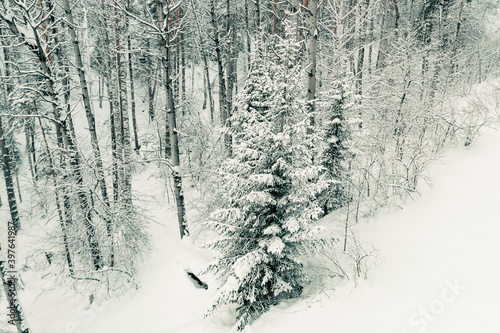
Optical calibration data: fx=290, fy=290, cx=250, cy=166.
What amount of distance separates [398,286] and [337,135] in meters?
4.59

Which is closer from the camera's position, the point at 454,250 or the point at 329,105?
the point at 454,250

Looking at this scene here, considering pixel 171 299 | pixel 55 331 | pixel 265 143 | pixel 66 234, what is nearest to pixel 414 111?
pixel 265 143

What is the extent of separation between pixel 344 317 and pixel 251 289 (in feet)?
6.59

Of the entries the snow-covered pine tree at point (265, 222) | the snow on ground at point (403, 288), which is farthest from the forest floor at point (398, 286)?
the snow-covered pine tree at point (265, 222)

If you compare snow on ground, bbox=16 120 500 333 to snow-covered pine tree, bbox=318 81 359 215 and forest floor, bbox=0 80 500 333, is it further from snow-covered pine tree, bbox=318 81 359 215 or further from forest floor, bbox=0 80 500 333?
snow-covered pine tree, bbox=318 81 359 215

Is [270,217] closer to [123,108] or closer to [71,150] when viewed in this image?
[71,150]

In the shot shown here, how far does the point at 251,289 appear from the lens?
6.31 metres

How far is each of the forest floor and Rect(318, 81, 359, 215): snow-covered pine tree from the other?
130cm

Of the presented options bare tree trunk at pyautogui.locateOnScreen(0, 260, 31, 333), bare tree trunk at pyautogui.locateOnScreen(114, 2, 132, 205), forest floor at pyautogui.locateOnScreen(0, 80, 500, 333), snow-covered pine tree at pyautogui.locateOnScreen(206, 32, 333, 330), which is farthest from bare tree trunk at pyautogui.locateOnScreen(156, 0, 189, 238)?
bare tree trunk at pyautogui.locateOnScreen(0, 260, 31, 333)

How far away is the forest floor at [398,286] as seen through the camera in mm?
4551

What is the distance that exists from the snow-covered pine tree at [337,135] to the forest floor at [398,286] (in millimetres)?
1303

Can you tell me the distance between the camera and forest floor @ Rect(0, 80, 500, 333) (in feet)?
14.9

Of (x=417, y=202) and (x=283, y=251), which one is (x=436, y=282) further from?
(x=417, y=202)

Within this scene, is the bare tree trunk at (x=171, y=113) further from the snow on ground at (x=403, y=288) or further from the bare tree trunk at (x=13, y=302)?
the bare tree trunk at (x=13, y=302)
